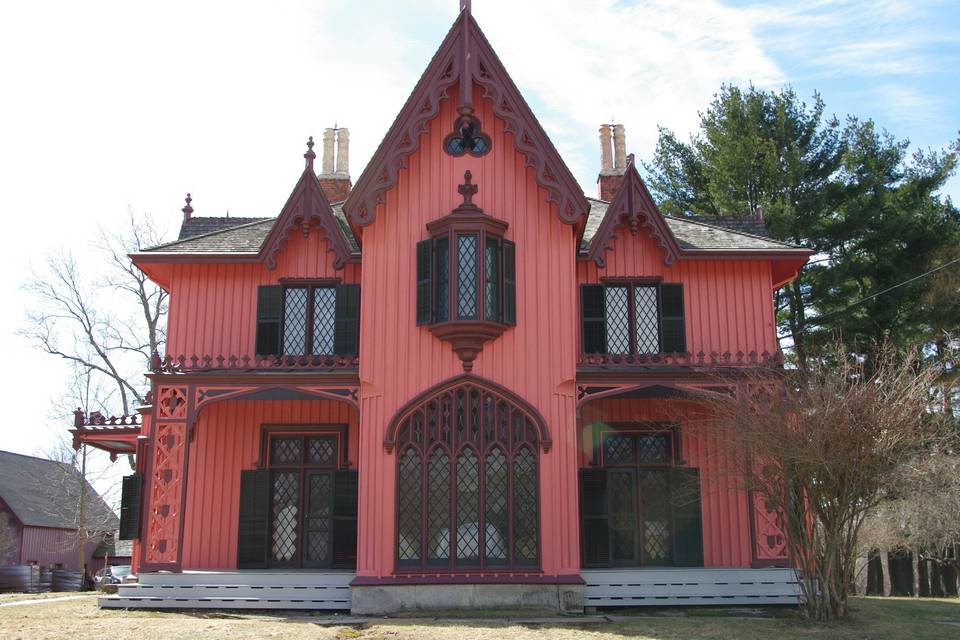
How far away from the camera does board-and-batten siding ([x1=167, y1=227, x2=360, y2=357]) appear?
770 inches

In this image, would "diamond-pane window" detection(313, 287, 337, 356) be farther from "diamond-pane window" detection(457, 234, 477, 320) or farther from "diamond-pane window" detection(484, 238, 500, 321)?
"diamond-pane window" detection(484, 238, 500, 321)

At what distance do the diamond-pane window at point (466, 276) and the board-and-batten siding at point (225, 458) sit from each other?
4220 millimetres

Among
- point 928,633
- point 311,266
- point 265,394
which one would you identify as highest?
point 311,266

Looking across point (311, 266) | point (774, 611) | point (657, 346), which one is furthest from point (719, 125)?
point (774, 611)

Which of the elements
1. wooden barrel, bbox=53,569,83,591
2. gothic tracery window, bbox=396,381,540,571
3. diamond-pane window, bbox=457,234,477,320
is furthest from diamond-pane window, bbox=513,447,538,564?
wooden barrel, bbox=53,569,83,591

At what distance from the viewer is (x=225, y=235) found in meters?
20.8

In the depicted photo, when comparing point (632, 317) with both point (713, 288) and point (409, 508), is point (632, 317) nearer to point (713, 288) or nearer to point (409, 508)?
point (713, 288)

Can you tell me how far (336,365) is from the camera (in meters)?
17.9

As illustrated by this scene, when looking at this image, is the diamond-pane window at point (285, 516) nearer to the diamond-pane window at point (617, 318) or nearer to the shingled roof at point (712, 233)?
the diamond-pane window at point (617, 318)

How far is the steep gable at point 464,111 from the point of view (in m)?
17.1

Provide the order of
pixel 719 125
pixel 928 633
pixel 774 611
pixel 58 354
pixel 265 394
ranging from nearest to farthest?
pixel 928 633
pixel 774 611
pixel 265 394
pixel 719 125
pixel 58 354

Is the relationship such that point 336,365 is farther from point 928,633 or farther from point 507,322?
point 928,633

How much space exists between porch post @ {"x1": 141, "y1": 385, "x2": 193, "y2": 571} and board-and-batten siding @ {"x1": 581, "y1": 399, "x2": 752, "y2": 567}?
319 inches

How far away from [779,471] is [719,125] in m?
22.6
